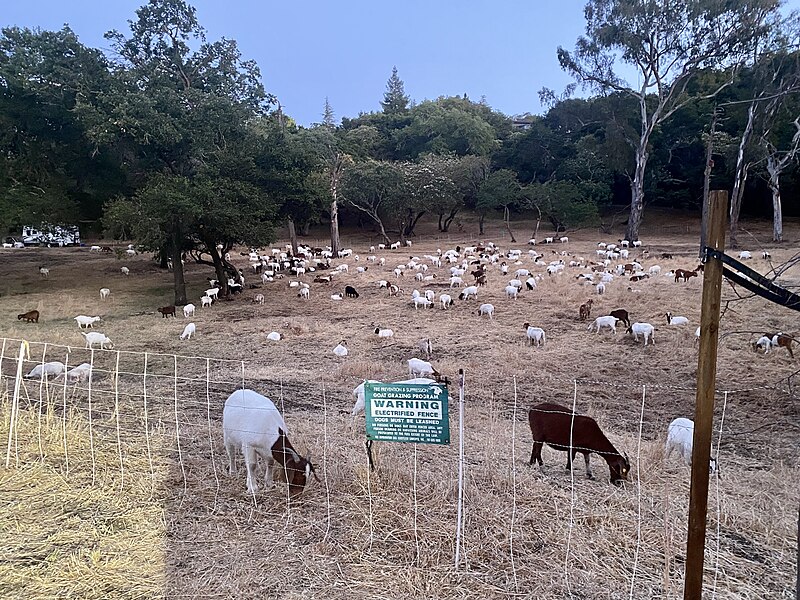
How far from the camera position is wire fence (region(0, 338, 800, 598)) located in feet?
13.4

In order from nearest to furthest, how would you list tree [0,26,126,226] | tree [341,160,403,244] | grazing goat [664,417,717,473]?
grazing goat [664,417,717,473] < tree [0,26,126,226] < tree [341,160,403,244]

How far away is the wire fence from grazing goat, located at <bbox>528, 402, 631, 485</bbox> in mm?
157

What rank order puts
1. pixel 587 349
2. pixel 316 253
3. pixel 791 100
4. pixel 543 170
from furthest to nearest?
1. pixel 543 170
2. pixel 316 253
3. pixel 791 100
4. pixel 587 349

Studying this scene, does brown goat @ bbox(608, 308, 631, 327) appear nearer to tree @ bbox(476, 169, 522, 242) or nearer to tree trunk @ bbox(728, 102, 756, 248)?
tree trunk @ bbox(728, 102, 756, 248)

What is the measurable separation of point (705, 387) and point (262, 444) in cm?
390

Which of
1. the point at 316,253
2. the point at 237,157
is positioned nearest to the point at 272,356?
the point at 237,157

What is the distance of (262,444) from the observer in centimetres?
521

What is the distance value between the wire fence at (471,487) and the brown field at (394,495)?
0.02 meters

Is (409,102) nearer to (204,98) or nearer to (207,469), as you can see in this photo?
(204,98)

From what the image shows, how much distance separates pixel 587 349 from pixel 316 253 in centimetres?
2428

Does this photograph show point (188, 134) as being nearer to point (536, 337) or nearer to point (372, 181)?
point (536, 337)

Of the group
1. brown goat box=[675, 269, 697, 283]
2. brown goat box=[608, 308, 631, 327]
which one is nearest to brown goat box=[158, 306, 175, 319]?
brown goat box=[608, 308, 631, 327]

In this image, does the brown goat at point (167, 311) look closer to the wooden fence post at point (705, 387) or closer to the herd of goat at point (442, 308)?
the herd of goat at point (442, 308)

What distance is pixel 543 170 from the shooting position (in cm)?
4856
